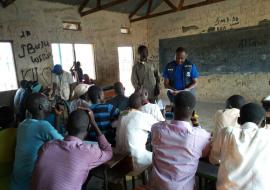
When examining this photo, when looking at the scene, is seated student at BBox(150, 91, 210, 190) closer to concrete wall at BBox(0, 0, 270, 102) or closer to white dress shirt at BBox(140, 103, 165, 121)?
white dress shirt at BBox(140, 103, 165, 121)

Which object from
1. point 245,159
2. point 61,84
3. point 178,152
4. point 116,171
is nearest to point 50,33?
point 61,84

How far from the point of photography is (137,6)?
734cm

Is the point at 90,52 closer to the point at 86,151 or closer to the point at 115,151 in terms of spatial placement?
the point at 115,151

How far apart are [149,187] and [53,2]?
5.48 metres

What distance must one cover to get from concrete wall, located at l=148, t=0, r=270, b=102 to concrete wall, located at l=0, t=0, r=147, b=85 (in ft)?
4.93

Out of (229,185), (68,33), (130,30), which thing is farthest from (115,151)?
(130,30)

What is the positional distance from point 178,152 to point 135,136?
1.85ft

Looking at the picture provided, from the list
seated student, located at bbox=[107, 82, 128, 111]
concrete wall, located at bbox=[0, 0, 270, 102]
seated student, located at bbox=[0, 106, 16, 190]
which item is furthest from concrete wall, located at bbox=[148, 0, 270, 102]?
seated student, located at bbox=[0, 106, 16, 190]

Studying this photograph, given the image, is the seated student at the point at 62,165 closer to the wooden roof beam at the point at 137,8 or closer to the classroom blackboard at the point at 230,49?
the classroom blackboard at the point at 230,49

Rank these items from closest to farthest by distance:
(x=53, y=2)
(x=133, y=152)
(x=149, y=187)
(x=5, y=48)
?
(x=149, y=187) < (x=133, y=152) < (x=5, y=48) < (x=53, y=2)

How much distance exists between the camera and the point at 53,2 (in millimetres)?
5617

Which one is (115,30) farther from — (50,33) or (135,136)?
(135,136)

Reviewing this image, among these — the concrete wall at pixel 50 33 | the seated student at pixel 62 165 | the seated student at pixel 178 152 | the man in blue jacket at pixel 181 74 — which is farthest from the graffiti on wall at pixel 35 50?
the seated student at pixel 178 152

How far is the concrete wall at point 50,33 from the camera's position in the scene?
16.4 feet
